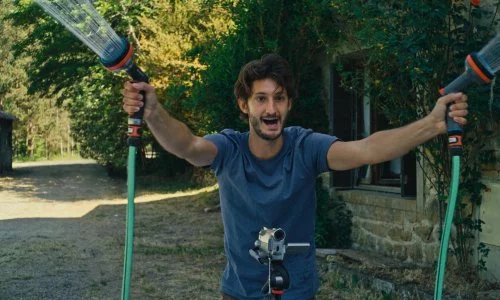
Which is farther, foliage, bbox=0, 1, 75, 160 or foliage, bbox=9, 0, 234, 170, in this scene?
foliage, bbox=0, 1, 75, 160

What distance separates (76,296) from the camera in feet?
25.8

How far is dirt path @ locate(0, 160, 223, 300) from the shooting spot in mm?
8258

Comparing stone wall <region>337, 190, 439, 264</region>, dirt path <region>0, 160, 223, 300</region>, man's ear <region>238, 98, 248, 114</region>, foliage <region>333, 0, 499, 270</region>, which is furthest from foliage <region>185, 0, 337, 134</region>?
man's ear <region>238, 98, 248, 114</region>

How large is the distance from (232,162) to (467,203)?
481 centimetres

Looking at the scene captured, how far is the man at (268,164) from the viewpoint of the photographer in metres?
2.98

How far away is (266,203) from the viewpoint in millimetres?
2969

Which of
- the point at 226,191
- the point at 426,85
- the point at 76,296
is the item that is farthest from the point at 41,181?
the point at 226,191

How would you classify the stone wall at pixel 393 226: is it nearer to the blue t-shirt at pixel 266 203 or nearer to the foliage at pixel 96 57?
the blue t-shirt at pixel 266 203

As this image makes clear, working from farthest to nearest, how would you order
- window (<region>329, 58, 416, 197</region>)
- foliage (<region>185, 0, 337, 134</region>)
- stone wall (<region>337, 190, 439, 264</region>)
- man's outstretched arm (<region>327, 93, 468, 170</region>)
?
foliage (<region>185, 0, 337, 134</region>), window (<region>329, 58, 416, 197</region>), stone wall (<region>337, 190, 439, 264</region>), man's outstretched arm (<region>327, 93, 468, 170</region>)

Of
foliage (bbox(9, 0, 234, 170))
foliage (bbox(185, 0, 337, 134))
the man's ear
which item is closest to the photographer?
the man's ear

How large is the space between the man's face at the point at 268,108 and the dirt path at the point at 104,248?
4.89 meters

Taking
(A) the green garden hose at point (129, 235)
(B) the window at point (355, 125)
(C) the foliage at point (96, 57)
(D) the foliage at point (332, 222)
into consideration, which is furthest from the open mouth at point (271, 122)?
(C) the foliage at point (96, 57)

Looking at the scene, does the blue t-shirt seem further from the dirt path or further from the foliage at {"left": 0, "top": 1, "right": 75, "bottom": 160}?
the foliage at {"left": 0, "top": 1, "right": 75, "bottom": 160}

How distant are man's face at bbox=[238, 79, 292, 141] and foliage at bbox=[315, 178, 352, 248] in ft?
21.8
